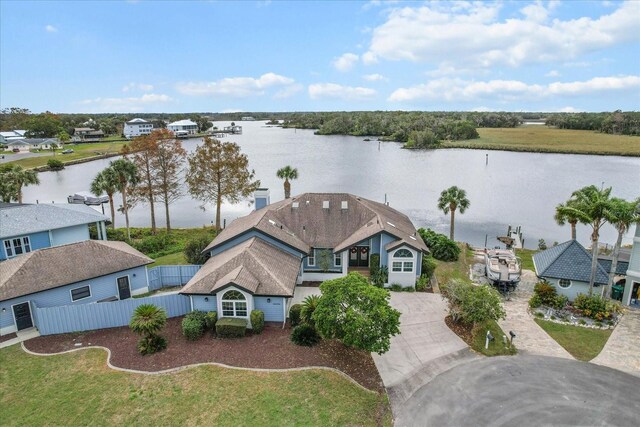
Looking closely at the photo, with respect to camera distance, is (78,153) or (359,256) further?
(78,153)

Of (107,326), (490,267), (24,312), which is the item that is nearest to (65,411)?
(107,326)

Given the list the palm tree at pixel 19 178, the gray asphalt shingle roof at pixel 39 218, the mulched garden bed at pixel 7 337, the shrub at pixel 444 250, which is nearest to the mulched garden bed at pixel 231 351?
the mulched garden bed at pixel 7 337

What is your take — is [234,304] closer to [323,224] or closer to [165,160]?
[323,224]

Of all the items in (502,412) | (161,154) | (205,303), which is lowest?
(502,412)

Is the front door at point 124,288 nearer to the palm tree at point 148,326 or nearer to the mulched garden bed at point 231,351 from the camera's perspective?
the mulched garden bed at point 231,351

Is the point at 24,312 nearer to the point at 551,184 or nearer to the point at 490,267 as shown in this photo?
the point at 490,267

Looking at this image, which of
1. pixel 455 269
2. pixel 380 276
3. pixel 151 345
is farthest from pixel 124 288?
pixel 455 269
